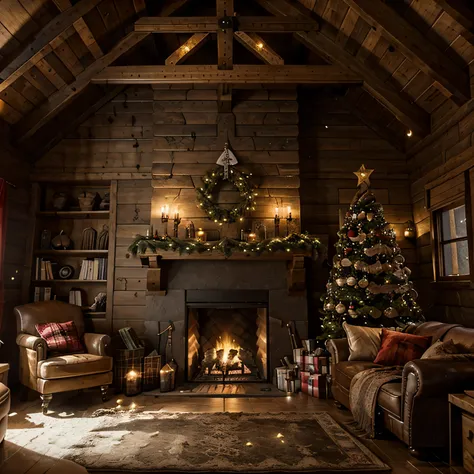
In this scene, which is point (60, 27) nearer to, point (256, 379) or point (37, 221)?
point (37, 221)

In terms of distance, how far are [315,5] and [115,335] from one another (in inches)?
179

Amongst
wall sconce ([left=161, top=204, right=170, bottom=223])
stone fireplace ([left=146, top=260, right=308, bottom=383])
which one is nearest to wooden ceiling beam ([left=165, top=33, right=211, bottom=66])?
wall sconce ([left=161, top=204, right=170, bottom=223])

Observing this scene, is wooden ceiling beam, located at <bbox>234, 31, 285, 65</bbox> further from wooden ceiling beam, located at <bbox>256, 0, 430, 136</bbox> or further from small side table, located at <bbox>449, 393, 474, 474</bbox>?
small side table, located at <bbox>449, 393, 474, 474</bbox>

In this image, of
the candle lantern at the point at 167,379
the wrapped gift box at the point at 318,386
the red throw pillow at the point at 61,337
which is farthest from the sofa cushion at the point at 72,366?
the wrapped gift box at the point at 318,386

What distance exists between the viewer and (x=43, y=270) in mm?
5352

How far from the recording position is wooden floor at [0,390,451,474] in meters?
2.61

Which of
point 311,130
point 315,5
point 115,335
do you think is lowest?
point 115,335

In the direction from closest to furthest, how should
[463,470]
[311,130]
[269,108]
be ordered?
1. [463,470]
2. [269,108]
3. [311,130]

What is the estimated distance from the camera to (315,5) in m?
4.61

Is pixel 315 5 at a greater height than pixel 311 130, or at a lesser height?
greater

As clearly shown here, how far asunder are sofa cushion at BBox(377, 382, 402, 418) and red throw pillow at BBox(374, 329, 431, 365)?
0.55 metres

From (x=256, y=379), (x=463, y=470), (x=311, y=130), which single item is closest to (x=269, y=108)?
(x=311, y=130)

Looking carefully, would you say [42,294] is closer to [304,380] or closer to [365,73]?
[304,380]

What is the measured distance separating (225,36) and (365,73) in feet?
5.29
